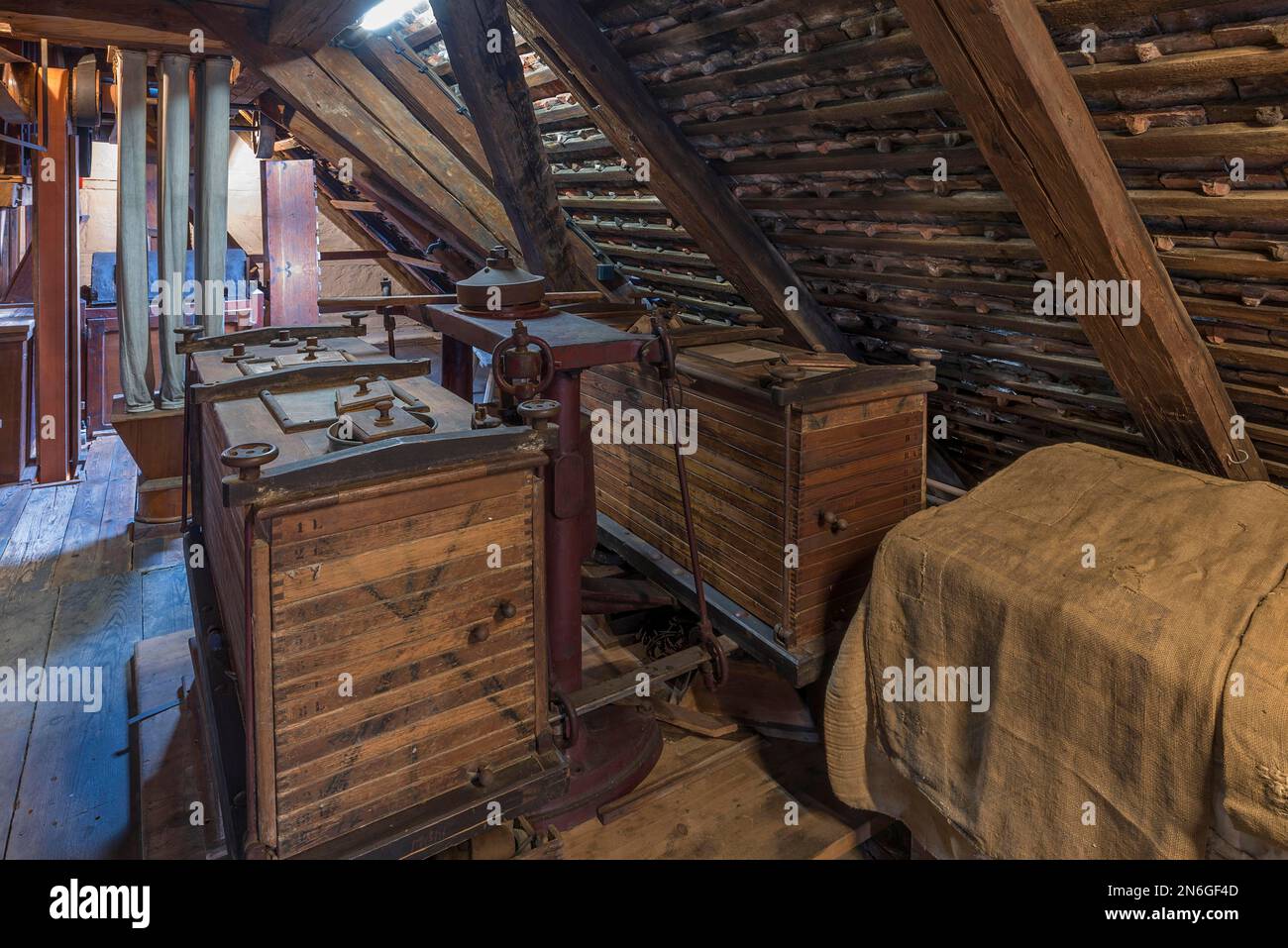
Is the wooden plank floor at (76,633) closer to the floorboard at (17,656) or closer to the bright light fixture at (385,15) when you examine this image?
the floorboard at (17,656)

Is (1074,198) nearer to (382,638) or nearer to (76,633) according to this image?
(382,638)

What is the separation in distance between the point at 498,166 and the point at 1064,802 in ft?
10.6

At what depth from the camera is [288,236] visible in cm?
560

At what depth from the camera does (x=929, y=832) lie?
261 centimetres

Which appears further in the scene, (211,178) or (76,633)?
(211,178)

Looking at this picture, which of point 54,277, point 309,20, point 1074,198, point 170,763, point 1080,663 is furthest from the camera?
point 54,277

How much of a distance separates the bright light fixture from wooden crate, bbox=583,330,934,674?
7.95ft

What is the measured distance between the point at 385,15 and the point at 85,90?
2.37 meters

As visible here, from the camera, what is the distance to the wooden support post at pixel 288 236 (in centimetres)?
553

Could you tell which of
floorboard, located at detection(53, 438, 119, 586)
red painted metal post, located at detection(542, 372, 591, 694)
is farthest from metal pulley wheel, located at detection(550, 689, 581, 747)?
floorboard, located at detection(53, 438, 119, 586)

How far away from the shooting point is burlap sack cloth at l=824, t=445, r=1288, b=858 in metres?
1.89

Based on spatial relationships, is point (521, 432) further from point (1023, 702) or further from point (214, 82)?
point (214, 82)

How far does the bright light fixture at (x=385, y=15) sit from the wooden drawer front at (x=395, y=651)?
3330 millimetres

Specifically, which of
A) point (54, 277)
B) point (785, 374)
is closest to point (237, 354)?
point (785, 374)
